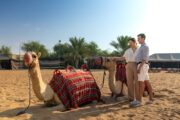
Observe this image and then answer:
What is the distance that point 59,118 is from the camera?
291 centimetres

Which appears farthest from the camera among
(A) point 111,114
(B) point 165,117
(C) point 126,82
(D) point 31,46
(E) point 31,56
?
(D) point 31,46

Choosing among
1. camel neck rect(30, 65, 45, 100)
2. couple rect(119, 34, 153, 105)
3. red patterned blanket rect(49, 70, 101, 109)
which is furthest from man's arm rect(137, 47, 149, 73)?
camel neck rect(30, 65, 45, 100)

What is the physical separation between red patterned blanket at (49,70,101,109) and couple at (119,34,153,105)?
1144mm

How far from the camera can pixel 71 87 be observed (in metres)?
3.48

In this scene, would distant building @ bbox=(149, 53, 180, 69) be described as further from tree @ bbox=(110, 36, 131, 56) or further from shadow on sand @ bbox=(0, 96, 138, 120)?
shadow on sand @ bbox=(0, 96, 138, 120)

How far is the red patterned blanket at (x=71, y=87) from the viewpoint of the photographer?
3.41m

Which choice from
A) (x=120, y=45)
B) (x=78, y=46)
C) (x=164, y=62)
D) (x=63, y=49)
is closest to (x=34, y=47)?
(x=63, y=49)

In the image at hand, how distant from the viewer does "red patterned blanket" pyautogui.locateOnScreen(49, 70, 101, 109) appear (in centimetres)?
341

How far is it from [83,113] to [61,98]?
0.57 meters

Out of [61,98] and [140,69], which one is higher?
[140,69]

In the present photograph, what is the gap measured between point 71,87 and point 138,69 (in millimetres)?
1673

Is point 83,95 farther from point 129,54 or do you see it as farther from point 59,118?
point 129,54

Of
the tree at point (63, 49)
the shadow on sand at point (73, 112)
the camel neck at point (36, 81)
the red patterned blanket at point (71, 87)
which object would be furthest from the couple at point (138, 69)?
the tree at point (63, 49)

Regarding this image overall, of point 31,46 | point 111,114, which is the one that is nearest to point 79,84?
point 111,114
